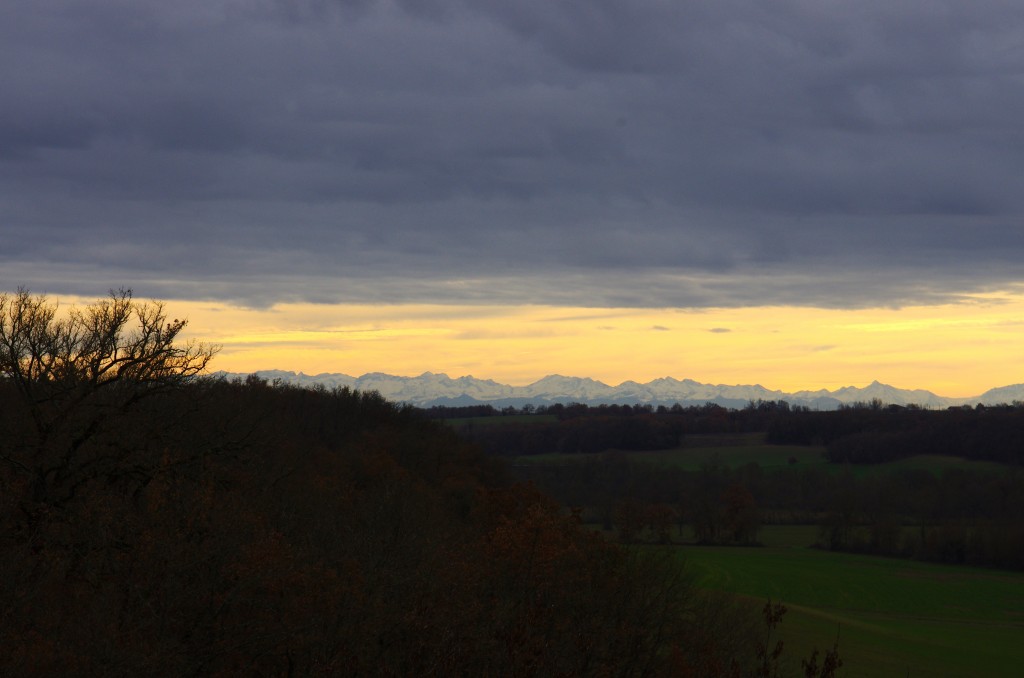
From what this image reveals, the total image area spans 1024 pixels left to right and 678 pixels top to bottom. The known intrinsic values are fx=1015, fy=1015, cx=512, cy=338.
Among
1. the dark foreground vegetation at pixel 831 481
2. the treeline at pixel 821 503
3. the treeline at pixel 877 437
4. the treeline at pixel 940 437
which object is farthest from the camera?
the treeline at pixel 877 437

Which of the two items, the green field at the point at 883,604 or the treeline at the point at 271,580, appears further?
the green field at the point at 883,604

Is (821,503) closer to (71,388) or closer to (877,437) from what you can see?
(877,437)

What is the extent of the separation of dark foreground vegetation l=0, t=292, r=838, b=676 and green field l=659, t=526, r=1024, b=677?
842 inches

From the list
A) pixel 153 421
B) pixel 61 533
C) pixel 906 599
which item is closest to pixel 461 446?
pixel 906 599

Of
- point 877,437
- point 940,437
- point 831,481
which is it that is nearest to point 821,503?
point 831,481

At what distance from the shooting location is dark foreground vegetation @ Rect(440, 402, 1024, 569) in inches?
4582

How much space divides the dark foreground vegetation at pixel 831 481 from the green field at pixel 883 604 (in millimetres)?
4471

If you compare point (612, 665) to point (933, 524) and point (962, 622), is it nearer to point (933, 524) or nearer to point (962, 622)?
point (962, 622)

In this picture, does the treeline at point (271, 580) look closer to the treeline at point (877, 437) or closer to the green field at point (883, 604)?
the green field at point (883, 604)

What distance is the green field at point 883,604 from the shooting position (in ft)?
206

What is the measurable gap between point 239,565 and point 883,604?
82.3m

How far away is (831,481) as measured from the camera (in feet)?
498

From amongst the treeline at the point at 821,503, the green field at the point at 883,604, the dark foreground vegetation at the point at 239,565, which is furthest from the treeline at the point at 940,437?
the dark foreground vegetation at the point at 239,565

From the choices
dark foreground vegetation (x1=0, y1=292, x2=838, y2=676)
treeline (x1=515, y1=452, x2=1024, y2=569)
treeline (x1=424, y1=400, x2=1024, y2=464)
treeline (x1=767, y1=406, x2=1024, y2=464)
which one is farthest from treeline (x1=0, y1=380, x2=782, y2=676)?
treeline (x1=767, y1=406, x2=1024, y2=464)
